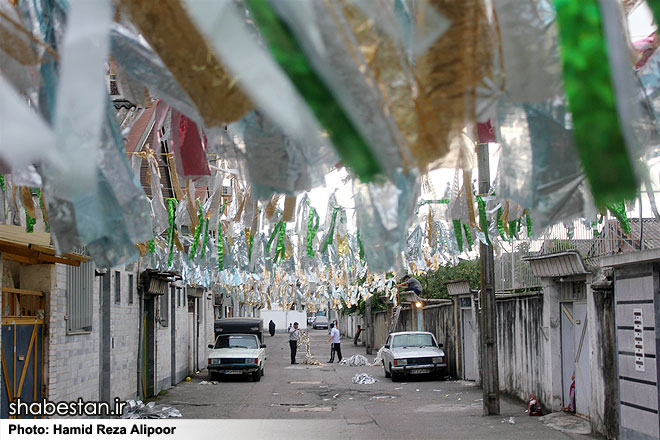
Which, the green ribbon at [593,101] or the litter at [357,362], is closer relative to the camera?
the green ribbon at [593,101]

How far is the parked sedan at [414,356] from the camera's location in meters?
22.4

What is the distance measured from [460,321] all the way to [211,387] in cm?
796

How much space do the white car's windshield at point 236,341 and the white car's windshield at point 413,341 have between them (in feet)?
16.6

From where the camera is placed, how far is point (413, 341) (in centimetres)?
2408

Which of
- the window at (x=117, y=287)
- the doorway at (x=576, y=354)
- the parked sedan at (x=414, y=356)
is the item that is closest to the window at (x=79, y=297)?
the window at (x=117, y=287)

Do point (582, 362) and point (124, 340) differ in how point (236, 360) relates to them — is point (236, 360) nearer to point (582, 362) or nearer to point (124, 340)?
point (124, 340)

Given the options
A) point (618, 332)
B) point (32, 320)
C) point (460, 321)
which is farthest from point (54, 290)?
point (460, 321)

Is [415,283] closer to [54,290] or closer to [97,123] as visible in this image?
[54,290]

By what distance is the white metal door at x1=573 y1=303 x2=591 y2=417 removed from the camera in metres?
12.8

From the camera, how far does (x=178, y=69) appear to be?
222 centimetres

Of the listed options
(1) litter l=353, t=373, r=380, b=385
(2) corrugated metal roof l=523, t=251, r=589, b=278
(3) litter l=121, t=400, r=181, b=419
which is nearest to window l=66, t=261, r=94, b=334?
(3) litter l=121, t=400, r=181, b=419

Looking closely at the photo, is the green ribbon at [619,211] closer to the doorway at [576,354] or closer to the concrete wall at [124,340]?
the doorway at [576,354]

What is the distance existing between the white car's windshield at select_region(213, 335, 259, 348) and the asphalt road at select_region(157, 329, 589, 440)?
1.16m

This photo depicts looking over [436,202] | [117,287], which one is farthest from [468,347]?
[436,202]
